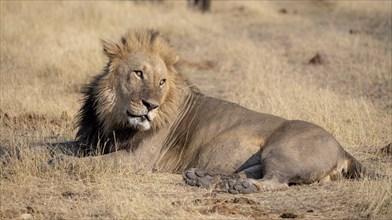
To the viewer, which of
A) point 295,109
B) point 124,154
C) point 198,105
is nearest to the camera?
point 124,154

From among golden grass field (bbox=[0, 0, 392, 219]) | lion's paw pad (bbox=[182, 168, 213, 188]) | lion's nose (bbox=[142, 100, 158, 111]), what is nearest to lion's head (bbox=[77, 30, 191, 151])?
lion's nose (bbox=[142, 100, 158, 111])

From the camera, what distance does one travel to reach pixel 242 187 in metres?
5.68

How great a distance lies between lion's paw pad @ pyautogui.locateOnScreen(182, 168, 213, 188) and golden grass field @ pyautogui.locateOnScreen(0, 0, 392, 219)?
0.10 m

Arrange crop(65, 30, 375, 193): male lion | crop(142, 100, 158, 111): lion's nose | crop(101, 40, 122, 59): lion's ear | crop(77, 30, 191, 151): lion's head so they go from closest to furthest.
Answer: crop(65, 30, 375, 193): male lion → crop(142, 100, 158, 111): lion's nose → crop(77, 30, 191, 151): lion's head → crop(101, 40, 122, 59): lion's ear

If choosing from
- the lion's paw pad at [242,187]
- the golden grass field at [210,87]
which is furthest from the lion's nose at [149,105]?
the lion's paw pad at [242,187]

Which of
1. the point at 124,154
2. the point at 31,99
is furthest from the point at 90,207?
the point at 31,99

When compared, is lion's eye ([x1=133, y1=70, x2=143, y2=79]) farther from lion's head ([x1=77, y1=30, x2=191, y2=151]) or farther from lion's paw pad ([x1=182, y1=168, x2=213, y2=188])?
lion's paw pad ([x1=182, y1=168, x2=213, y2=188])

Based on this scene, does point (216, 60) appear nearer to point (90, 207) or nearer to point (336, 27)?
point (336, 27)

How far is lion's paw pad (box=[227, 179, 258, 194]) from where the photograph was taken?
5.68 metres

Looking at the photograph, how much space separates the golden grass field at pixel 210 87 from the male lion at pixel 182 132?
0.25 metres

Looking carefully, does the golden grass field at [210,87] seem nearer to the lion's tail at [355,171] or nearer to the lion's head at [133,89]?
the lion's tail at [355,171]

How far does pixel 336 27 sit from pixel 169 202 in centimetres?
1458

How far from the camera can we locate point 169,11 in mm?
19531

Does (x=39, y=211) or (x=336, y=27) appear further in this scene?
(x=336, y=27)
